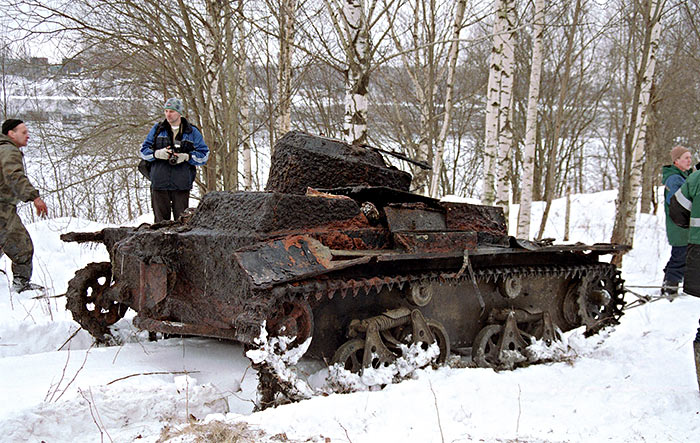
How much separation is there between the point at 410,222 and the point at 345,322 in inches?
39.4

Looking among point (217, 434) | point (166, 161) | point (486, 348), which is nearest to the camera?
point (217, 434)

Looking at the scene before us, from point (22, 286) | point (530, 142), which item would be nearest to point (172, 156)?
point (22, 286)

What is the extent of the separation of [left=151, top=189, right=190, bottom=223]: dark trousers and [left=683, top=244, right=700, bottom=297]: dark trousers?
531 centimetres

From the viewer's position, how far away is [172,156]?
6.61m

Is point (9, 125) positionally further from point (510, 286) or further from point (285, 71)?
point (510, 286)

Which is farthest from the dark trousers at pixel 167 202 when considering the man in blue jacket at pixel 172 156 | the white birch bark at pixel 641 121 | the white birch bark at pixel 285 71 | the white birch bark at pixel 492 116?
the white birch bark at pixel 641 121

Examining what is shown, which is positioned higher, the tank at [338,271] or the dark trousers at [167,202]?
the dark trousers at [167,202]

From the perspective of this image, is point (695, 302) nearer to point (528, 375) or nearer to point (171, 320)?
point (528, 375)

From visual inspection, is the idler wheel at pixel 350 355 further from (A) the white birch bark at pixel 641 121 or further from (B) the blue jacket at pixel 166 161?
(A) the white birch bark at pixel 641 121

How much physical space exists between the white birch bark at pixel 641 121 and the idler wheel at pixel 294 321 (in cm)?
903

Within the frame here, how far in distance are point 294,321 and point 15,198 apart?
4998 mm

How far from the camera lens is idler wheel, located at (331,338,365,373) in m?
4.17

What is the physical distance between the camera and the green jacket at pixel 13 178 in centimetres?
672

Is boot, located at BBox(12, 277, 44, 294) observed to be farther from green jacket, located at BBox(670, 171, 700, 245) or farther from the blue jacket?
green jacket, located at BBox(670, 171, 700, 245)
